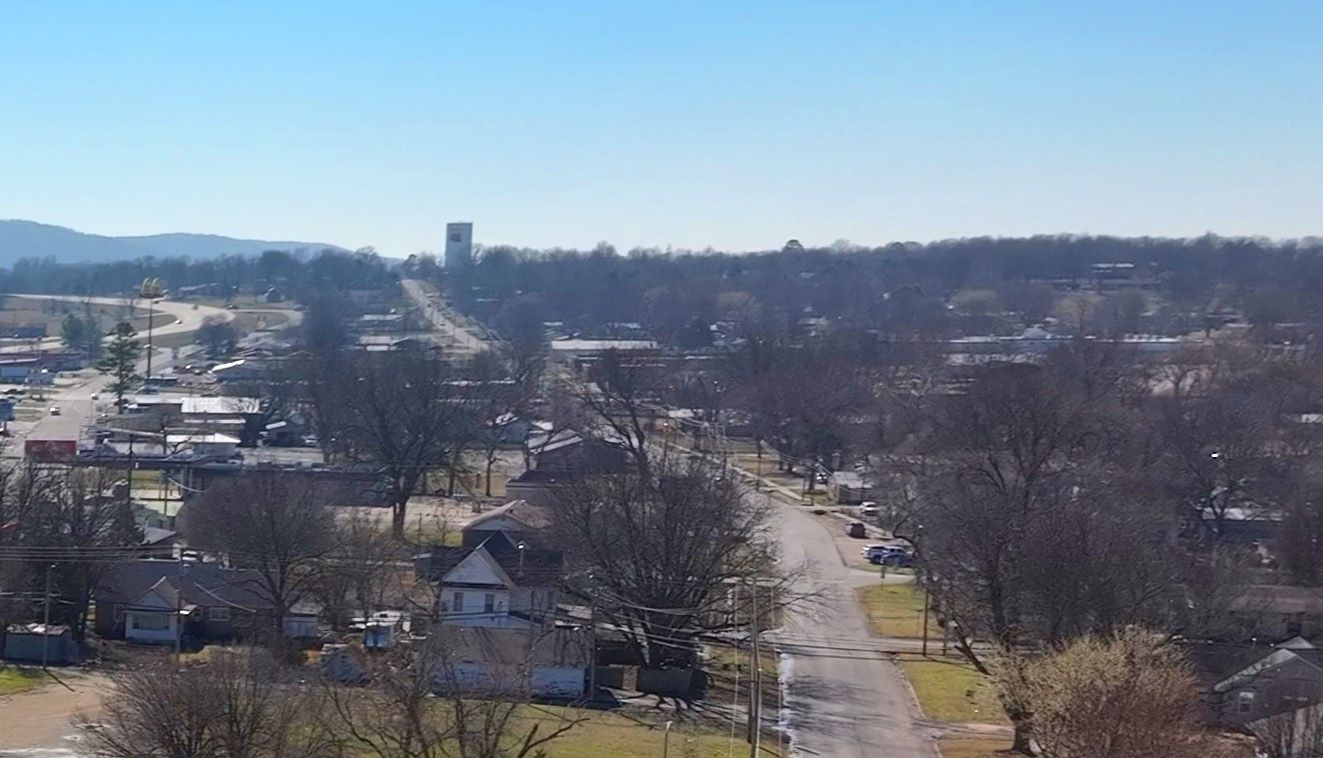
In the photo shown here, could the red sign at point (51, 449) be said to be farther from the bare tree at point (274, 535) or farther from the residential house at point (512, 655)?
the residential house at point (512, 655)

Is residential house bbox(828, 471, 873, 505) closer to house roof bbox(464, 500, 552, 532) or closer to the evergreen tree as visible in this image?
house roof bbox(464, 500, 552, 532)

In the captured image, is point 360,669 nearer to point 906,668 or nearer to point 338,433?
point 906,668

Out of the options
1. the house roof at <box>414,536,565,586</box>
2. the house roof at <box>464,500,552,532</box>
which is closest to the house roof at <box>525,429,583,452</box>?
the house roof at <box>464,500,552,532</box>

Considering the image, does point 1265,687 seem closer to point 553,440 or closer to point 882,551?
point 882,551

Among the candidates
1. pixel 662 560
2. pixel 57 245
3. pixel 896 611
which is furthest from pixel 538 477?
pixel 57 245

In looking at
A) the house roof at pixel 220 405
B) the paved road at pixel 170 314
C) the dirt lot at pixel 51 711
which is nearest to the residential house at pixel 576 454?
the house roof at pixel 220 405

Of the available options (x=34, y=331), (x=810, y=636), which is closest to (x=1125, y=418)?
(x=810, y=636)
